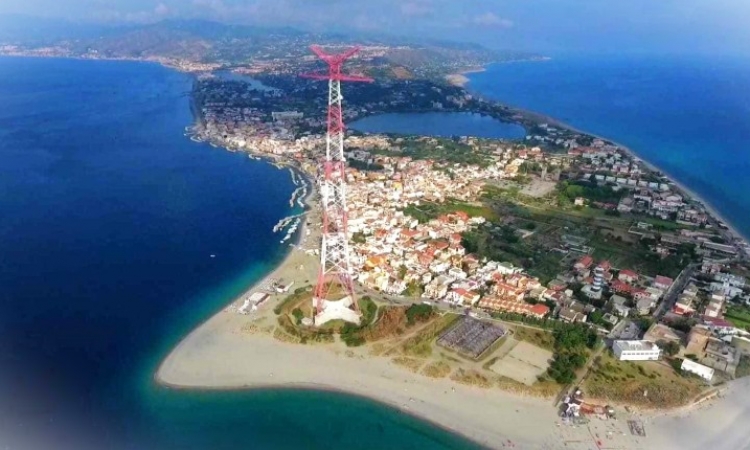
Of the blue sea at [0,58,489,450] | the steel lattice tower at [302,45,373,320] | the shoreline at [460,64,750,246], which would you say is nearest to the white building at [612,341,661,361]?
the blue sea at [0,58,489,450]

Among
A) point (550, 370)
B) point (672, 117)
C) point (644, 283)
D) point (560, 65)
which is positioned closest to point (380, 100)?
point (672, 117)

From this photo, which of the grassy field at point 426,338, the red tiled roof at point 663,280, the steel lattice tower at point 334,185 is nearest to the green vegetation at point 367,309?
the steel lattice tower at point 334,185

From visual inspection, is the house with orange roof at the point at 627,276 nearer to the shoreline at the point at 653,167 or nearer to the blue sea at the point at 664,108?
the shoreline at the point at 653,167

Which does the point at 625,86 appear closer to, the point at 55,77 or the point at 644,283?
the point at 644,283

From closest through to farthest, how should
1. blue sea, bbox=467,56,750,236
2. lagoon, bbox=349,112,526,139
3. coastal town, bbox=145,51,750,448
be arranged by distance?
1. coastal town, bbox=145,51,750,448
2. blue sea, bbox=467,56,750,236
3. lagoon, bbox=349,112,526,139

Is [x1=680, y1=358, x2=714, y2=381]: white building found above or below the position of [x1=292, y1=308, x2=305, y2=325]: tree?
above

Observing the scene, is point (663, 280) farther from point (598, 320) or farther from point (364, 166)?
point (364, 166)

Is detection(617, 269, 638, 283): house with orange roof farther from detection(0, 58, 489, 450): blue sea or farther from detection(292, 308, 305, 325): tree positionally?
detection(292, 308, 305, 325): tree

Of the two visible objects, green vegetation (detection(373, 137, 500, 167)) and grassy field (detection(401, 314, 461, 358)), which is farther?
green vegetation (detection(373, 137, 500, 167))
